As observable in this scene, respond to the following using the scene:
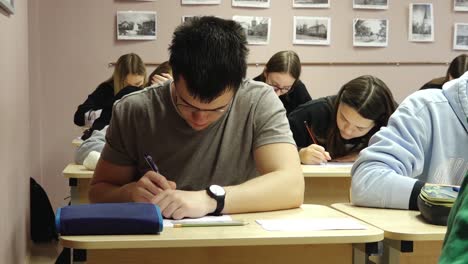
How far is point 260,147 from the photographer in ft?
5.77

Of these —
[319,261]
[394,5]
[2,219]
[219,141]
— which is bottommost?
[2,219]

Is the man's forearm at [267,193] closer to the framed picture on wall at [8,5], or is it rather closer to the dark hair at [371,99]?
the dark hair at [371,99]

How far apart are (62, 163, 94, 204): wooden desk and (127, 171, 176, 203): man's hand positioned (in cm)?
138

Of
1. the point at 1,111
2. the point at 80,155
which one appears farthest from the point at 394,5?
the point at 1,111

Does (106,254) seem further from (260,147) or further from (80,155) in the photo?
(80,155)

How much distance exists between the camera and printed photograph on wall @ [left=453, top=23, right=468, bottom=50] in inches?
219

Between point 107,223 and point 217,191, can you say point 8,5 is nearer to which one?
point 217,191

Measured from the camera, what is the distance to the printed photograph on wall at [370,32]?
544 cm

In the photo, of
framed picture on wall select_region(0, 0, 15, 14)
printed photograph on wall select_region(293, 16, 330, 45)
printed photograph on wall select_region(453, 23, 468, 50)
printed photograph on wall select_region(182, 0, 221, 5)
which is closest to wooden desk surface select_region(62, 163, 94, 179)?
framed picture on wall select_region(0, 0, 15, 14)

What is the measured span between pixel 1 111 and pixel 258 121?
130 centimetres

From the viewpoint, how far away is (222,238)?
50.2 inches

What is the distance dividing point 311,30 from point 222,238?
432 cm

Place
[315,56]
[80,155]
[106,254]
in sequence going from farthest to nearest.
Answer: [315,56]
[80,155]
[106,254]

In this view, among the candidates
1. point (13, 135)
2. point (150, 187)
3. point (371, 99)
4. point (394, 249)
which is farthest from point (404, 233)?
point (13, 135)
